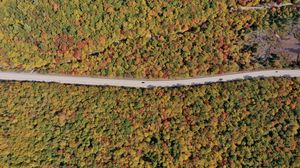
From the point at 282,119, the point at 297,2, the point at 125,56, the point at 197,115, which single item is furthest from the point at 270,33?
the point at 125,56

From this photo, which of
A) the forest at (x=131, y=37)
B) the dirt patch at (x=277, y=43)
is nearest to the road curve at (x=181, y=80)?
the forest at (x=131, y=37)

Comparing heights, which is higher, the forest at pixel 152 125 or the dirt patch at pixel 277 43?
the dirt patch at pixel 277 43

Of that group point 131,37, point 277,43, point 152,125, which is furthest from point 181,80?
point 277,43

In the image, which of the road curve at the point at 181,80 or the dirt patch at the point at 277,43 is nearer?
the road curve at the point at 181,80

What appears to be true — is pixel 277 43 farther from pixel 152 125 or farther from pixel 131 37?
pixel 152 125

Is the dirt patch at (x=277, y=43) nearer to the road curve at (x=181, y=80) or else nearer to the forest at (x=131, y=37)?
the forest at (x=131, y=37)

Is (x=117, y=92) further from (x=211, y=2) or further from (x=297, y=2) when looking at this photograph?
(x=297, y=2)

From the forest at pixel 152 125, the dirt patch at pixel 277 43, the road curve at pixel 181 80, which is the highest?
the dirt patch at pixel 277 43
